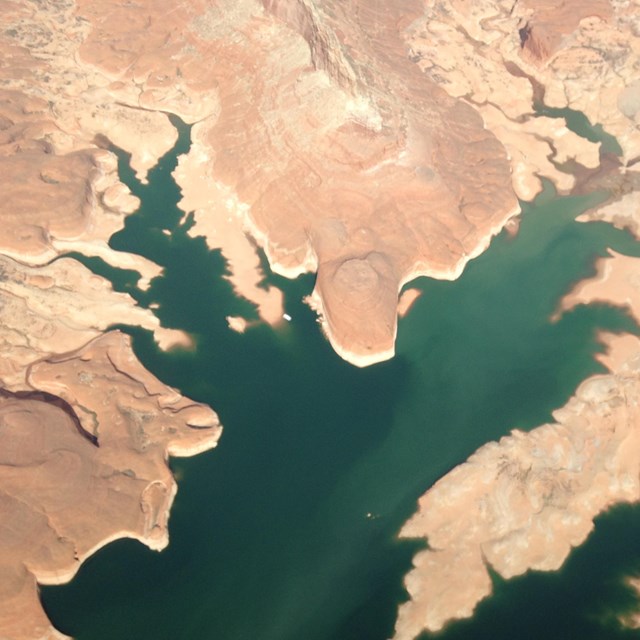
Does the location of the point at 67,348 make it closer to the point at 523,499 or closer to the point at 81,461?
the point at 81,461

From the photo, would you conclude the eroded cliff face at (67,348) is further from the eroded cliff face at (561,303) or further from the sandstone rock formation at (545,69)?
the sandstone rock formation at (545,69)

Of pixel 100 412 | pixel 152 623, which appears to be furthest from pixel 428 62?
pixel 152 623

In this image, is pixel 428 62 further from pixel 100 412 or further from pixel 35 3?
pixel 100 412

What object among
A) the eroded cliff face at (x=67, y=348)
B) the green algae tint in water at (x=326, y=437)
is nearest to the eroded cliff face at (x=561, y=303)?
the green algae tint in water at (x=326, y=437)

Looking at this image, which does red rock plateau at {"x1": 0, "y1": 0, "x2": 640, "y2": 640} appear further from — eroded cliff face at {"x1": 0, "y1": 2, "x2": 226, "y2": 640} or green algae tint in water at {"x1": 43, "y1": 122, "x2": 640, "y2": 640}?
green algae tint in water at {"x1": 43, "y1": 122, "x2": 640, "y2": 640}

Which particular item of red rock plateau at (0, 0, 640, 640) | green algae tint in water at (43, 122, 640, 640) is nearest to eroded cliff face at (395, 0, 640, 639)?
red rock plateau at (0, 0, 640, 640)

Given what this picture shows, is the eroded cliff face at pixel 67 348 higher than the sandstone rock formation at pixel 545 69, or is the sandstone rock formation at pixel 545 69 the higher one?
the sandstone rock formation at pixel 545 69
